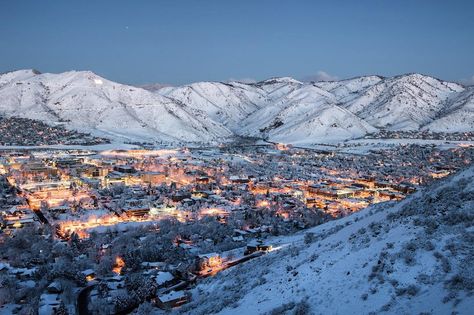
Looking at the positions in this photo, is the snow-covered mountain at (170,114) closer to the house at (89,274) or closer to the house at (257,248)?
the house at (257,248)

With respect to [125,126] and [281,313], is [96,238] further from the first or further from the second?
[125,126]

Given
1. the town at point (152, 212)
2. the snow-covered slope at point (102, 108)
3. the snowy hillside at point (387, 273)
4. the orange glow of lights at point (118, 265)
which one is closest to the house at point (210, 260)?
the town at point (152, 212)

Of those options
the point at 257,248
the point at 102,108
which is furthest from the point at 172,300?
the point at 102,108

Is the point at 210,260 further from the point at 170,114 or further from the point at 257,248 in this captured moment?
the point at 170,114

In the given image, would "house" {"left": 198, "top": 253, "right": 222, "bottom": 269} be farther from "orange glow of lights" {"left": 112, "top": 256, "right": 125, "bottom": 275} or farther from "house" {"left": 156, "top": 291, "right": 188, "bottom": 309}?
"house" {"left": 156, "top": 291, "right": 188, "bottom": 309}

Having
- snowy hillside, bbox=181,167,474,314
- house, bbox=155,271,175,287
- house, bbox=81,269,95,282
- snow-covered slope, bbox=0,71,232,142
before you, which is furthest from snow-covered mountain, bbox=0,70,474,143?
snowy hillside, bbox=181,167,474,314

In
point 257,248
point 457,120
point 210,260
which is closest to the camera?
point 210,260
